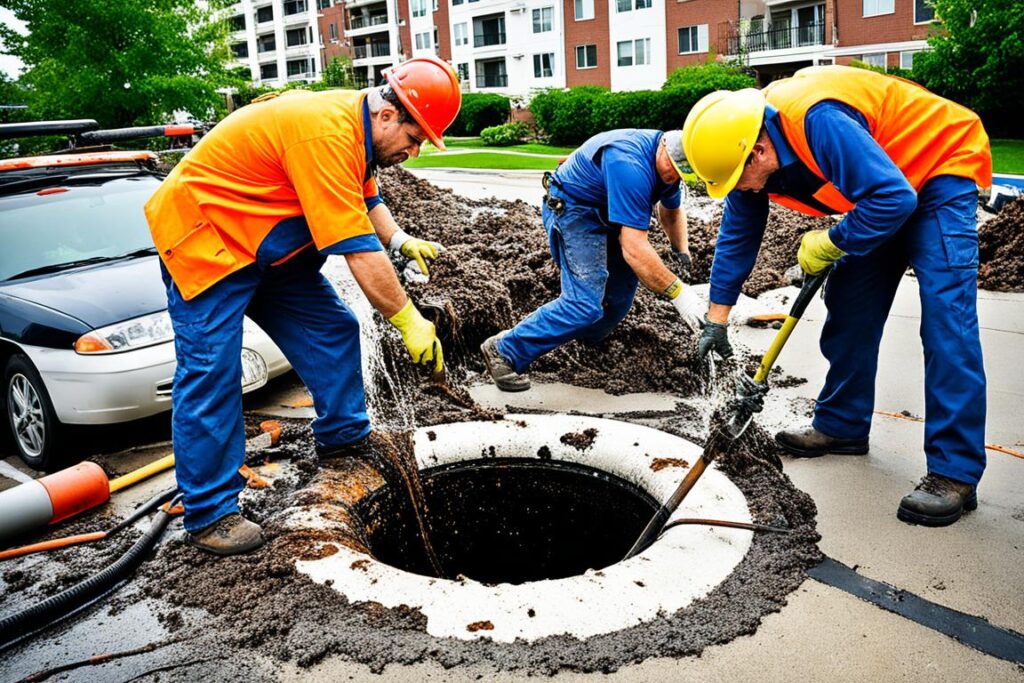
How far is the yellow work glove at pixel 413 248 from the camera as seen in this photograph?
4199 mm

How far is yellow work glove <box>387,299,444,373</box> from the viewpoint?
359 cm

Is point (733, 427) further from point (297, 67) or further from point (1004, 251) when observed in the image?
point (297, 67)

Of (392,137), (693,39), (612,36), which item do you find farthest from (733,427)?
Answer: (612,36)

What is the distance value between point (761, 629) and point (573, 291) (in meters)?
2.38

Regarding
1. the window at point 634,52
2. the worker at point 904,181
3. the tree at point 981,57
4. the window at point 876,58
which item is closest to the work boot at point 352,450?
the worker at point 904,181

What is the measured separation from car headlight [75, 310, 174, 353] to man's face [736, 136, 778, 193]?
2.93 m

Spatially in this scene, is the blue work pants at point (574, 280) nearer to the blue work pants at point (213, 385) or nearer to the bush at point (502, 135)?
the blue work pants at point (213, 385)

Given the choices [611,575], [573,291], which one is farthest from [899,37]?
[611,575]

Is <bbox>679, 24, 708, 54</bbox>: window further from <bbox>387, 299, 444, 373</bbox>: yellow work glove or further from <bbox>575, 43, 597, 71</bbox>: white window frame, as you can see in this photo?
<bbox>387, 299, 444, 373</bbox>: yellow work glove

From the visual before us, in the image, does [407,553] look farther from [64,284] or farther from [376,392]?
[64,284]

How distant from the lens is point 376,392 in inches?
205

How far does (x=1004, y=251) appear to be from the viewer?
7027mm

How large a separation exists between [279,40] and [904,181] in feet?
236

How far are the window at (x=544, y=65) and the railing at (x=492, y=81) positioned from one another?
404 centimetres
